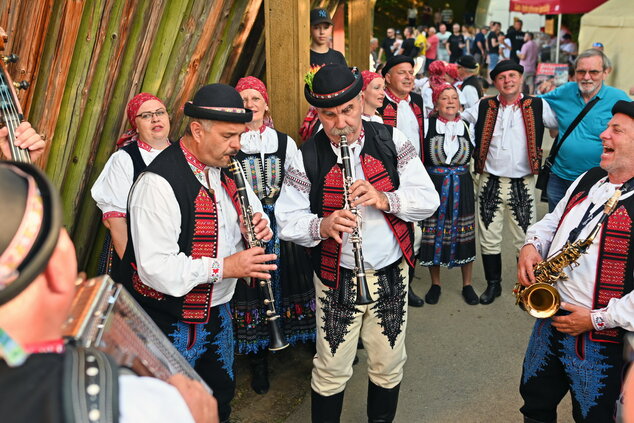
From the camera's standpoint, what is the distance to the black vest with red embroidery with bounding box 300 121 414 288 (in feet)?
10.2

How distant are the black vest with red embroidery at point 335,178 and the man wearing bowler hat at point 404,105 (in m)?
2.05

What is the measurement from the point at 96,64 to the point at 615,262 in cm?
311

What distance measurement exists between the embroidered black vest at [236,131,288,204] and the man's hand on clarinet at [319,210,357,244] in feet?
3.61

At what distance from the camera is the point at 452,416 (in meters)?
3.69

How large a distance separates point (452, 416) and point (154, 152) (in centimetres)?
252

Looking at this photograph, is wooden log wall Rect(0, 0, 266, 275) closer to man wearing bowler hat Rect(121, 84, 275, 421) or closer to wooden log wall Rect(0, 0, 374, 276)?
wooden log wall Rect(0, 0, 374, 276)

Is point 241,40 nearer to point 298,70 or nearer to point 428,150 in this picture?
point 298,70

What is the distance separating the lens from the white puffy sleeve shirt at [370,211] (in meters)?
3.08

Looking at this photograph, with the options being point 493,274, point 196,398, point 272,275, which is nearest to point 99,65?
point 272,275

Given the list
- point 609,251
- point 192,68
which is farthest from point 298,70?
point 609,251

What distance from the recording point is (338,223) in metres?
2.87

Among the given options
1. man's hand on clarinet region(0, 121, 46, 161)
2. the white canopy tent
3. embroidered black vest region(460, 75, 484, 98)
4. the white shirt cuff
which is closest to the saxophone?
the white shirt cuff

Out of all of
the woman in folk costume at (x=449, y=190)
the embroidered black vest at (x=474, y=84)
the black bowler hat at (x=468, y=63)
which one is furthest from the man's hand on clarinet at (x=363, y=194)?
the black bowler hat at (x=468, y=63)

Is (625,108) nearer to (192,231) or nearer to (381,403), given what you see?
(381,403)
